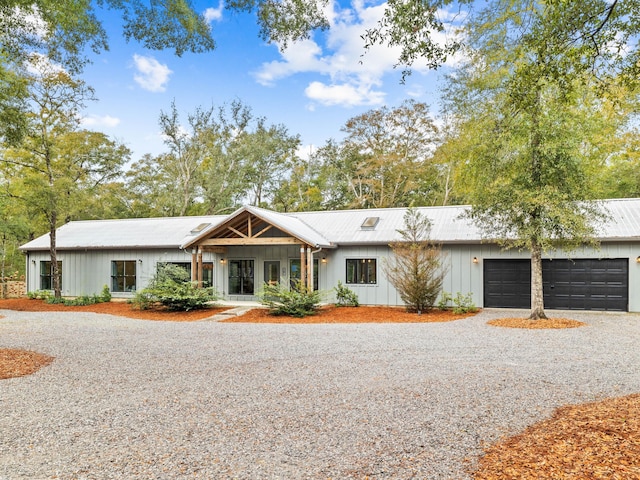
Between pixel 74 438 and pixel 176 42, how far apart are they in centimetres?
563

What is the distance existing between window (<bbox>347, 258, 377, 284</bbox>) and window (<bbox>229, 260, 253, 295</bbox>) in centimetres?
414

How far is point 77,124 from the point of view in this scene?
19703 mm

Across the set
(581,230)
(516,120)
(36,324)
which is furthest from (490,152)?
(36,324)

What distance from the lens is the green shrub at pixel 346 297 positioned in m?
15.5

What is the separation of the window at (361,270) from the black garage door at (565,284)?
383 centimetres

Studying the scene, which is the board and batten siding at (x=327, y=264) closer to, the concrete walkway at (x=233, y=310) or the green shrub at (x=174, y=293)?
the concrete walkway at (x=233, y=310)

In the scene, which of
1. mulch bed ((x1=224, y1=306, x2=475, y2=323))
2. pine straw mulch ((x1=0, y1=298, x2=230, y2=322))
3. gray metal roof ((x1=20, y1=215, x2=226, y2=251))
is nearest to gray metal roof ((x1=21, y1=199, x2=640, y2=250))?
gray metal roof ((x1=20, y1=215, x2=226, y2=251))

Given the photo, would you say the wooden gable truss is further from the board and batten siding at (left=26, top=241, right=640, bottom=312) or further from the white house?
the board and batten siding at (left=26, top=241, right=640, bottom=312)

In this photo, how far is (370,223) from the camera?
16875 millimetres

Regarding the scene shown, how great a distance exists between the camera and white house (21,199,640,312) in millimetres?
13438

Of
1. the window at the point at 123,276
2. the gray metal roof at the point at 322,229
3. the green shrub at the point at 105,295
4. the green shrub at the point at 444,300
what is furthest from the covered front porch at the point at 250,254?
the green shrub at the point at 444,300

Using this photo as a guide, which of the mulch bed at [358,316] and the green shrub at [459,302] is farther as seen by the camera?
the green shrub at [459,302]

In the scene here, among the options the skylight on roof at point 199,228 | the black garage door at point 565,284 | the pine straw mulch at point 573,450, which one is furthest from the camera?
the skylight on roof at point 199,228

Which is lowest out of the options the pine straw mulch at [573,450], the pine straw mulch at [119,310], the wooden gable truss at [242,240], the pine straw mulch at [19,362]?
the pine straw mulch at [119,310]
